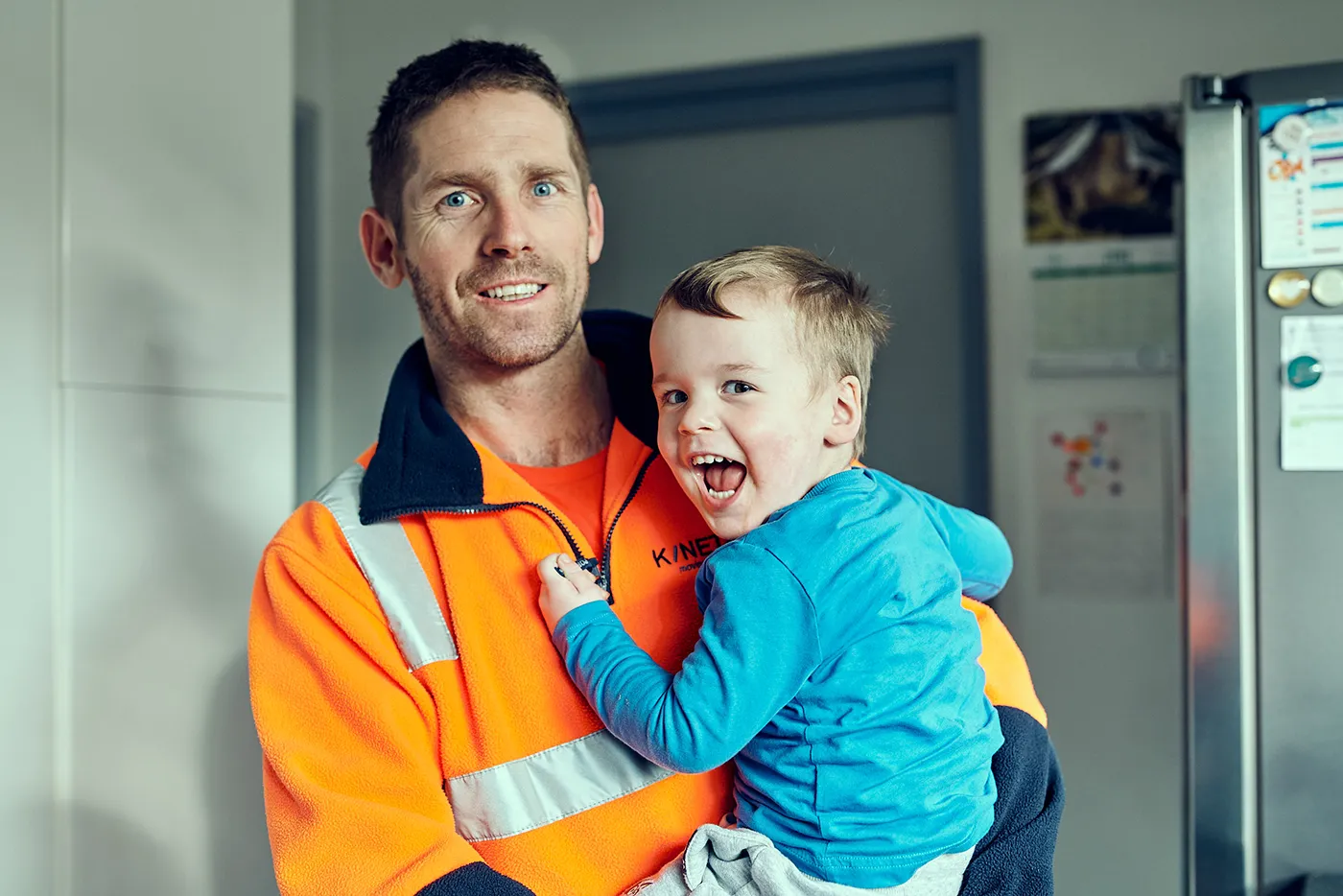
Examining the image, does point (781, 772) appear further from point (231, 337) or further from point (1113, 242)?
point (1113, 242)

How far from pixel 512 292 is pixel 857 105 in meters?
1.73

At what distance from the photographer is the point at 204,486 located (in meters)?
1.74

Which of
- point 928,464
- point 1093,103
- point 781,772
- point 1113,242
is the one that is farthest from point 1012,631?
point 781,772

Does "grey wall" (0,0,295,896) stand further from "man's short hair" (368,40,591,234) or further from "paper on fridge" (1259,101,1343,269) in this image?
"paper on fridge" (1259,101,1343,269)

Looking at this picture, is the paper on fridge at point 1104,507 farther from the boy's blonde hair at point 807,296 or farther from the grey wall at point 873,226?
the boy's blonde hair at point 807,296

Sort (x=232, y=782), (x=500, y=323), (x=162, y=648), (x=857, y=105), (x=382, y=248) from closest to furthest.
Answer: (x=500, y=323)
(x=382, y=248)
(x=232, y=782)
(x=162, y=648)
(x=857, y=105)

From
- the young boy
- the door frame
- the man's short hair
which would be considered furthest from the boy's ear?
the door frame

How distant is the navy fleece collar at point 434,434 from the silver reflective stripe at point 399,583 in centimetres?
2

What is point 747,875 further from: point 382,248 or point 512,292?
point 382,248

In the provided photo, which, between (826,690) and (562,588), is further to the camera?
(562,588)

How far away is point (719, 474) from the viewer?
107 centimetres

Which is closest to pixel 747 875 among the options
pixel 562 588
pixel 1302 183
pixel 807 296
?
pixel 562 588

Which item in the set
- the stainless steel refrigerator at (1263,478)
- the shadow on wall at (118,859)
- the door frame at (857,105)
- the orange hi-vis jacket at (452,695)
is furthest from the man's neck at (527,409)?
the door frame at (857,105)

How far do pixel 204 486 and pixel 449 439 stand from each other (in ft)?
2.32
